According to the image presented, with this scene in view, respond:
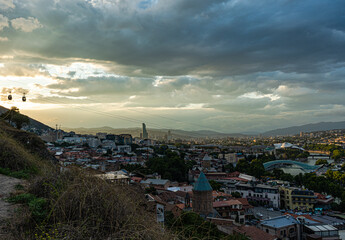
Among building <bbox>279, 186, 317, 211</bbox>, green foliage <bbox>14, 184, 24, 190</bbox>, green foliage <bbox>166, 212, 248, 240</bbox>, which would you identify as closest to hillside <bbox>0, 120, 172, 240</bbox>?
green foliage <bbox>166, 212, 248, 240</bbox>

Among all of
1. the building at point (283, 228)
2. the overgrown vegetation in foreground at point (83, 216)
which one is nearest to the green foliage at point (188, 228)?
the overgrown vegetation in foreground at point (83, 216)

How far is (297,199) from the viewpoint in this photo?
71.1ft

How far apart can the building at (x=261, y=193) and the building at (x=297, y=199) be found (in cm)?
72

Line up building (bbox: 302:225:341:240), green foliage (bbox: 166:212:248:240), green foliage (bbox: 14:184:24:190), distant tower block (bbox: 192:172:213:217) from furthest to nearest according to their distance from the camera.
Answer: distant tower block (bbox: 192:172:213:217)
building (bbox: 302:225:341:240)
green foliage (bbox: 14:184:24:190)
green foliage (bbox: 166:212:248:240)

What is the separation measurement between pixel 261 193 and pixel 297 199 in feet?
9.05

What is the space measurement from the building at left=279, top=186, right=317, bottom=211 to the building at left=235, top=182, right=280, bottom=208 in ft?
2.37

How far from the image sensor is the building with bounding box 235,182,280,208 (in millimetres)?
22378

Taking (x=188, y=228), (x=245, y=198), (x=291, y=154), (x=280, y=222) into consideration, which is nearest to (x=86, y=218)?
(x=188, y=228)

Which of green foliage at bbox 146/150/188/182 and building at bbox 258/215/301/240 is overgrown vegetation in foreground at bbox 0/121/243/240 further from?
green foliage at bbox 146/150/188/182

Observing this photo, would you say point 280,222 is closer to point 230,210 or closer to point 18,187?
point 230,210

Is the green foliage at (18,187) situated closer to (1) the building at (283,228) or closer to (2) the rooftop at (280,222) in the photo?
(1) the building at (283,228)

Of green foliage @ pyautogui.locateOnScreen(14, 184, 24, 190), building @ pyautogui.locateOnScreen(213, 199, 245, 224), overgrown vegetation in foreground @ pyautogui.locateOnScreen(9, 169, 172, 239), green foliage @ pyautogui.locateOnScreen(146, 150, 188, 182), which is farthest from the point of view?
green foliage @ pyautogui.locateOnScreen(146, 150, 188, 182)

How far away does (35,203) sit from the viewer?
8.65ft

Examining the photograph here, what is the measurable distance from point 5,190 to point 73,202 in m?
1.59
